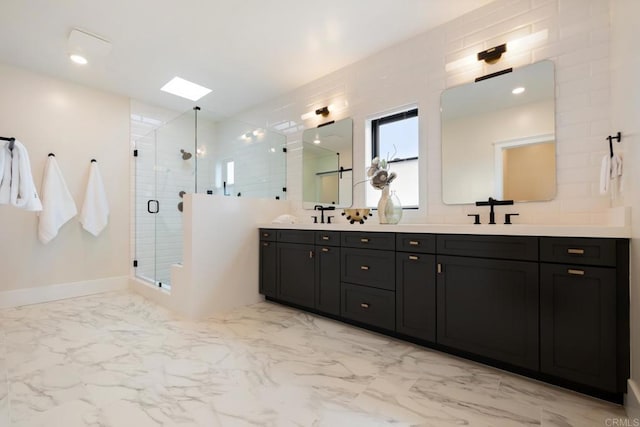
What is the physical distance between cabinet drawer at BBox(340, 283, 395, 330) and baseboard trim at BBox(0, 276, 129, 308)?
3.15m

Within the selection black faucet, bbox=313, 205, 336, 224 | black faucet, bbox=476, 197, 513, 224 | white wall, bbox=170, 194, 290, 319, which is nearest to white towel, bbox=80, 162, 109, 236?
white wall, bbox=170, 194, 290, 319

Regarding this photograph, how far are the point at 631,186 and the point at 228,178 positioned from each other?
3361mm

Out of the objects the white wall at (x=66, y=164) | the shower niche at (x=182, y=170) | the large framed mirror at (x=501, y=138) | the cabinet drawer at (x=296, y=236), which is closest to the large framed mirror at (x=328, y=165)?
the shower niche at (x=182, y=170)

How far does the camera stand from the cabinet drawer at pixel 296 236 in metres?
2.82

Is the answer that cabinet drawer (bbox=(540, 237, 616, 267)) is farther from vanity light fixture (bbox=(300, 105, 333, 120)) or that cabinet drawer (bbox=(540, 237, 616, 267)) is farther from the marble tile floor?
vanity light fixture (bbox=(300, 105, 333, 120))

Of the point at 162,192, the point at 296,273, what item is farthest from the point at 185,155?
the point at 296,273

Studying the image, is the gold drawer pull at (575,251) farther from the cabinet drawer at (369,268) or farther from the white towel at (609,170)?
the cabinet drawer at (369,268)

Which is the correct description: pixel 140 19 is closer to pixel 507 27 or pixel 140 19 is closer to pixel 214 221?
pixel 214 221

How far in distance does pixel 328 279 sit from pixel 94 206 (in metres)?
3.07

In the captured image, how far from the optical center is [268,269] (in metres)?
3.23

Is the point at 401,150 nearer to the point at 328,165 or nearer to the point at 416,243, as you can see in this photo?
the point at 328,165

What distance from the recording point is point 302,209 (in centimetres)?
367

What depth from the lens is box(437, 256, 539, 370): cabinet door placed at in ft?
5.44

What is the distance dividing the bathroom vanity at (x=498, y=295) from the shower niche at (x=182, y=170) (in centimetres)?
151
